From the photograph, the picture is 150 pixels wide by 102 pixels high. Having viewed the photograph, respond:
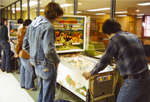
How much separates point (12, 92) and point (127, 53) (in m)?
2.84

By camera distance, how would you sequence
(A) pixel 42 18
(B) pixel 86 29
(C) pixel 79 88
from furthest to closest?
(B) pixel 86 29, (C) pixel 79 88, (A) pixel 42 18

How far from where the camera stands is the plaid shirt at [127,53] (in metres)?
1.68

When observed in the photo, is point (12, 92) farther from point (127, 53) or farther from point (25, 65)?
point (127, 53)

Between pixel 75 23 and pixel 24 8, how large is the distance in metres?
7.22

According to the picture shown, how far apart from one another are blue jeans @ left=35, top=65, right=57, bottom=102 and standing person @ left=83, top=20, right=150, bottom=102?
808mm

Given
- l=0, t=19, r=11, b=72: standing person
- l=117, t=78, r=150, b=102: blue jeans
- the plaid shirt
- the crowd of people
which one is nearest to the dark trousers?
l=0, t=19, r=11, b=72: standing person

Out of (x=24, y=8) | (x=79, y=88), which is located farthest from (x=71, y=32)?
(x=24, y=8)

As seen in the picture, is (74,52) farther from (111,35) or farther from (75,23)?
(111,35)

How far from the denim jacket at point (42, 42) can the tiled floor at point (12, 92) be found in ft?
4.51

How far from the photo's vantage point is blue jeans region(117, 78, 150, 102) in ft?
5.59

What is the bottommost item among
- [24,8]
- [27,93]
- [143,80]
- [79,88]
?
[27,93]

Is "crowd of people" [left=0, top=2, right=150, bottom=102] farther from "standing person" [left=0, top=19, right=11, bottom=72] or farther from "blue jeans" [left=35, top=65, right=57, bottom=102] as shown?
"standing person" [left=0, top=19, right=11, bottom=72]

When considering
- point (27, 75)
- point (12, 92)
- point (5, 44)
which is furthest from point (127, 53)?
point (5, 44)

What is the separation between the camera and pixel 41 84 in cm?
249
